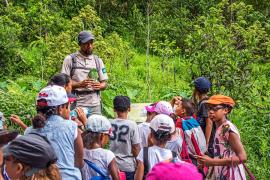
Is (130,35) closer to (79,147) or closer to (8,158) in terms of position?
(79,147)

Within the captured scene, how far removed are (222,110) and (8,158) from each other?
249cm

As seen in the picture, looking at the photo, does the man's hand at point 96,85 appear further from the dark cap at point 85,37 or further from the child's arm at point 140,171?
the child's arm at point 140,171

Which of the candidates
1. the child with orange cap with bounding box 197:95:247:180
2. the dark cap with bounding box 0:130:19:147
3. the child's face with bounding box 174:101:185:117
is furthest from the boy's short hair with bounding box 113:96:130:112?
the dark cap with bounding box 0:130:19:147

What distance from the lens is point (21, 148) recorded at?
301cm

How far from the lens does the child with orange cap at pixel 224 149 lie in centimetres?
469

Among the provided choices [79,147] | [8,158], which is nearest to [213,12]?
[79,147]

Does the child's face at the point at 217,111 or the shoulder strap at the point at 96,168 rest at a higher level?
the child's face at the point at 217,111

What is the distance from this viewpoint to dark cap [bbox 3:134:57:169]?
117 inches

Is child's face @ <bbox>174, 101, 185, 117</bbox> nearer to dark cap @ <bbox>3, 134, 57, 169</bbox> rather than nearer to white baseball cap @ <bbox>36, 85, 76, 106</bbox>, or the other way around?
white baseball cap @ <bbox>36, 85, 76, 106</bbox>

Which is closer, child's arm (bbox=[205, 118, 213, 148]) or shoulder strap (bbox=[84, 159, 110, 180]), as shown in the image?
shoulder strap (bbox=[84, 159, 110, 180])

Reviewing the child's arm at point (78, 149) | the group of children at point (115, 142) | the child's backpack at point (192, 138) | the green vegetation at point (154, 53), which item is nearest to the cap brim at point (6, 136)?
the group of children at point (115, 142)

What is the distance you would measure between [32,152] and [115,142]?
2.56 metres

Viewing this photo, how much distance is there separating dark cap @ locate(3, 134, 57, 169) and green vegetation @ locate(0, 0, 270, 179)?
15.6 ft

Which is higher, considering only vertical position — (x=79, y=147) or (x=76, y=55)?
(x=76, y=55)
